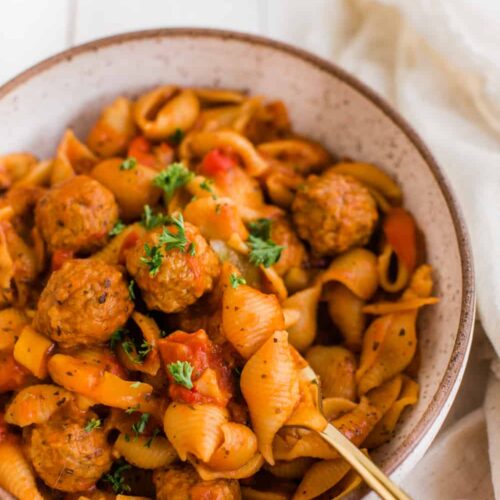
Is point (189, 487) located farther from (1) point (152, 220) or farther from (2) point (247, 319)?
(1) point (152, 220)

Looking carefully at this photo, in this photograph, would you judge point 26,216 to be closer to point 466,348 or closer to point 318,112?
point 318,112

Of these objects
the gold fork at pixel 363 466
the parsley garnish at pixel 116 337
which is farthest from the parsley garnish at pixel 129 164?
the gold fork at pixel 363 466

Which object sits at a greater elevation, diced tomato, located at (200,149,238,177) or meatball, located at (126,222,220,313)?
diced tomato, located at (200,149,238,177)

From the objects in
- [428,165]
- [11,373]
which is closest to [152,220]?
[11,373]

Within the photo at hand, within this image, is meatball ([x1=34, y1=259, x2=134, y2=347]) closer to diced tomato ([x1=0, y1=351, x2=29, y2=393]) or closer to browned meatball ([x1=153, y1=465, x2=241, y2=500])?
diced tomato ([x1=0, y1=351, x2=29, y2=393])

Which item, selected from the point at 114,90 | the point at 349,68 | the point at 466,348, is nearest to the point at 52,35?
the point at 114,90

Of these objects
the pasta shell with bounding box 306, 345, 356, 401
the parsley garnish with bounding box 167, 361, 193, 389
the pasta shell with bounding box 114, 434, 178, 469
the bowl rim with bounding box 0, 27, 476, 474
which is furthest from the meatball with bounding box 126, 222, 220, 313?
the bowl rim with bounding box 0, 27, 476, 474
